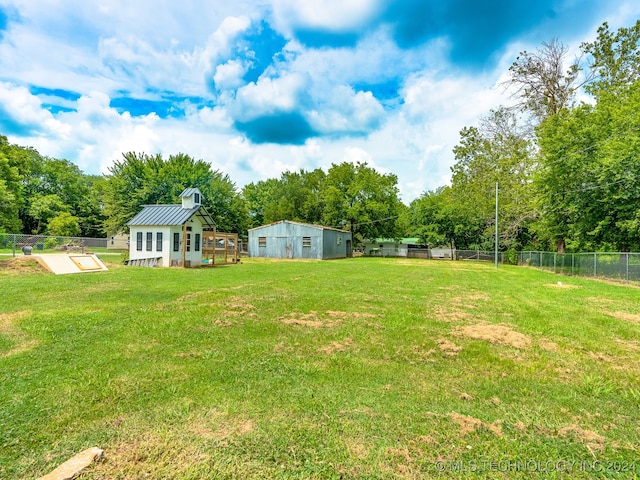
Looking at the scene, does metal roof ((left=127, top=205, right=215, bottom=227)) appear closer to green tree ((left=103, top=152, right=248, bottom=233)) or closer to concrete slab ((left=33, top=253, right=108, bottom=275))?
concrete slab ((left=33, top=253, right=108, bottom=275))

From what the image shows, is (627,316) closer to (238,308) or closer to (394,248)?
(238,308)

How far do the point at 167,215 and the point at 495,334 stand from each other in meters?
19.2

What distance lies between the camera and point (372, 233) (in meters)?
41.2

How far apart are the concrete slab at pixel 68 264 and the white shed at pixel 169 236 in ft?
11.3

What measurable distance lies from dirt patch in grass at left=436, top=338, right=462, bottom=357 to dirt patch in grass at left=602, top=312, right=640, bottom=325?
4.84 meters

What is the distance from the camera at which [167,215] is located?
20062mm

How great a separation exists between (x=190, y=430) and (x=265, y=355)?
1861 mm

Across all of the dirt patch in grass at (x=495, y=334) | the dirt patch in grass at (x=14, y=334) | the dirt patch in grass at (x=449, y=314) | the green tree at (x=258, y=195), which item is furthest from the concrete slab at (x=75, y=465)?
the green tree at (x=258, y=195)

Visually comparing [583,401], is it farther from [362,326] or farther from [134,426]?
[134,426]

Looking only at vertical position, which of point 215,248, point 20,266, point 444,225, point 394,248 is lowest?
point 20,266

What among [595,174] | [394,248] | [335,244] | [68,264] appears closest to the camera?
[68,264]

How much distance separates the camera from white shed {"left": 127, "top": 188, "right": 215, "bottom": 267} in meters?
19.3

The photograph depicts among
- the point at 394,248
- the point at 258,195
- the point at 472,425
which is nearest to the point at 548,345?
the point at 472,425

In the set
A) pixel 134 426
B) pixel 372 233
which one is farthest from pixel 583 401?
pixel 372 233
